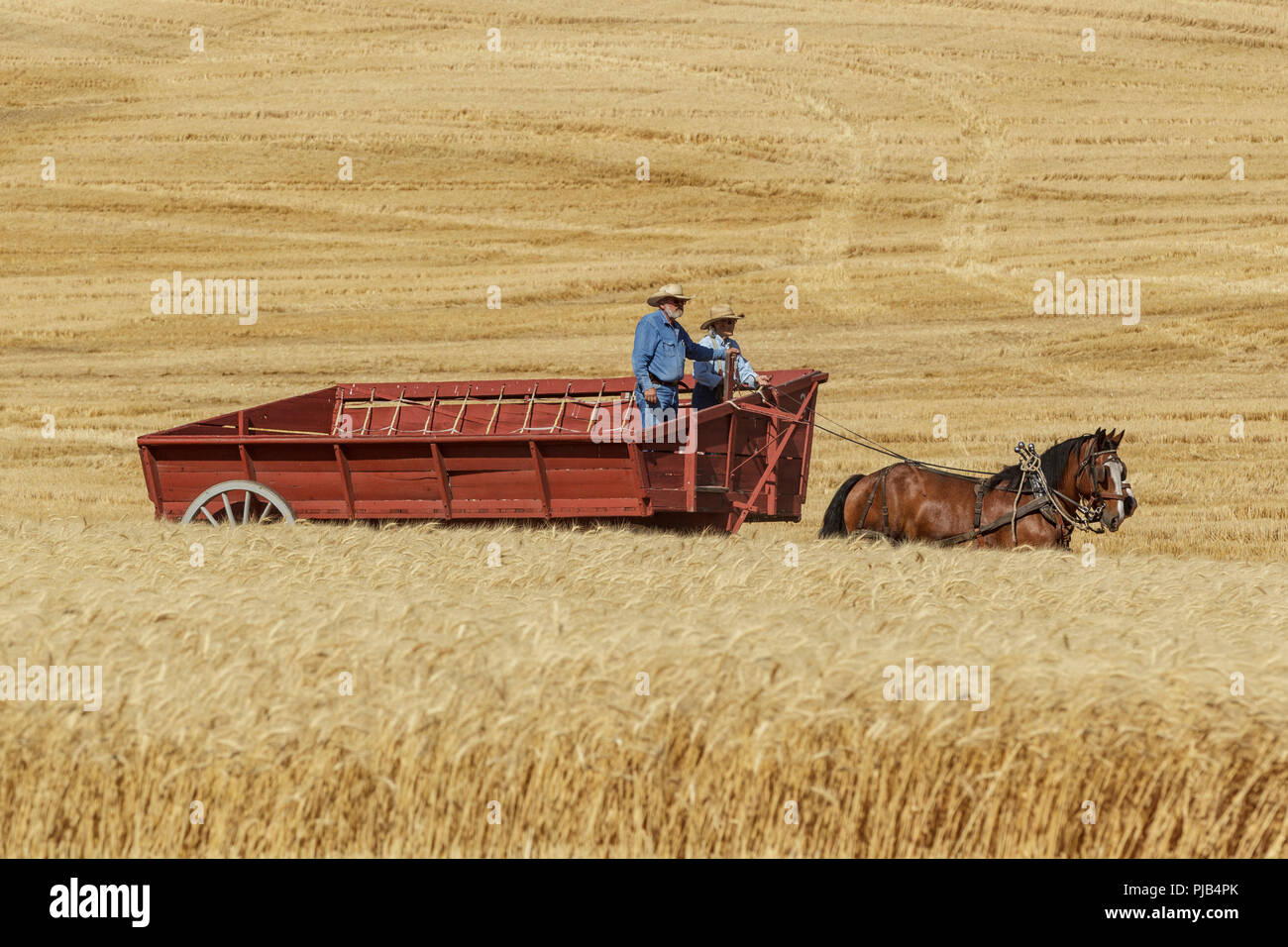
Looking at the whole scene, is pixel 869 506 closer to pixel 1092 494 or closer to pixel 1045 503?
pixel 1045 503

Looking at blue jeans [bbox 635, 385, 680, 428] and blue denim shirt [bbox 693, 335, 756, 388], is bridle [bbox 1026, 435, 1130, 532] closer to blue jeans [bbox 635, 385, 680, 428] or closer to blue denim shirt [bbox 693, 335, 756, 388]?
blue denim shirt [bbox 693, 335, 756, 388]

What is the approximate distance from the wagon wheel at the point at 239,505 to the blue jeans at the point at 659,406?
2.64 m

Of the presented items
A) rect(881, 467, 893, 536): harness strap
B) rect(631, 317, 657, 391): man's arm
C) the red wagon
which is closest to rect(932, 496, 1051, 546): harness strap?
rect(881, 467, 893, 536): harness strap

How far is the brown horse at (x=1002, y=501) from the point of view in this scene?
11.2 metres

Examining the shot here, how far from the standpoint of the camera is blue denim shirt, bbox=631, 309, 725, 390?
11.4 m

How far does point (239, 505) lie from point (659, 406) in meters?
3.22

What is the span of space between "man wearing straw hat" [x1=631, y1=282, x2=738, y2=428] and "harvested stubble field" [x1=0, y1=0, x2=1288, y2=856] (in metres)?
1.15

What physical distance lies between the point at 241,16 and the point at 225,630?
197 feet

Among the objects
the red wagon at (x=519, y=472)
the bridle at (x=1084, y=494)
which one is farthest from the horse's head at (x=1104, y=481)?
the red wagon at (x=519, y=472)

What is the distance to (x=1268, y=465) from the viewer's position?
18531 mm

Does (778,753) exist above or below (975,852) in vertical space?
above

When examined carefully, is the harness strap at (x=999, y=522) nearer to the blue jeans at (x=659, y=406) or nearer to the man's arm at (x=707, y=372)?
the man's arm at (x=707, y=372)

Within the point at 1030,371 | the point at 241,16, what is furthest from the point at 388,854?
the point at 241,16

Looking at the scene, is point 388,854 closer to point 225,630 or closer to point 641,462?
point 225,630
